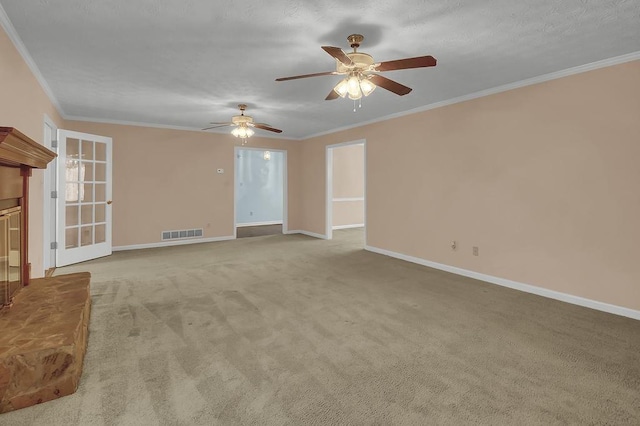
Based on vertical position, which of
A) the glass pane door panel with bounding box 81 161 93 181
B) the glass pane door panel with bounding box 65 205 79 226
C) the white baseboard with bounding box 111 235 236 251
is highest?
the glass pane door panel with bounding box 81 161 93 181

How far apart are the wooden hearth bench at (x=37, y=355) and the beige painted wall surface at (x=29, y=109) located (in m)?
1.58

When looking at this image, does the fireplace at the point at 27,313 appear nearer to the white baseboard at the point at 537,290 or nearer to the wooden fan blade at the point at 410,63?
the wooden fan blade at the point at 410,63

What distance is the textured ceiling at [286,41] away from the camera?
2.26 metres

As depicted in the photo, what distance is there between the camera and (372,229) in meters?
6.04

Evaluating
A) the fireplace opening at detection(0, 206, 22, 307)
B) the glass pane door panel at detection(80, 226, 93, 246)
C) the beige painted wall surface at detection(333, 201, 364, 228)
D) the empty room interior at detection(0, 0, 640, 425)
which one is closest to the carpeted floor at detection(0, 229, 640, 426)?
the empty room interior at detection(0, 0, 640, 425)

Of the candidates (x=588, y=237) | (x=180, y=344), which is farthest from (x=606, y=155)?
(x=180, y=344)

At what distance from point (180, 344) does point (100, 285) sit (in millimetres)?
2121

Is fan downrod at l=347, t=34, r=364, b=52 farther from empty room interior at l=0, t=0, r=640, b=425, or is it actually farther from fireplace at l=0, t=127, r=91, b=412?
fireplace at l=0, t=127, r=91, b=412

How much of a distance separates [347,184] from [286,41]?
649 centimetres

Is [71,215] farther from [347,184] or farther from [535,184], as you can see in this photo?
[535,184]

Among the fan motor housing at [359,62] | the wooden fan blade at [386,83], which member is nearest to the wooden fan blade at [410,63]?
the fan motor housing at [359,62]

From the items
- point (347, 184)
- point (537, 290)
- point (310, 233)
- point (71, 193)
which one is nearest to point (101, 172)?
point (71, 193)

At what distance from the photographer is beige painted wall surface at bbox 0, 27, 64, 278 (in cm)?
263

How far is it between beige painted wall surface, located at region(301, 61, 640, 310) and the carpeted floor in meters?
0.46
